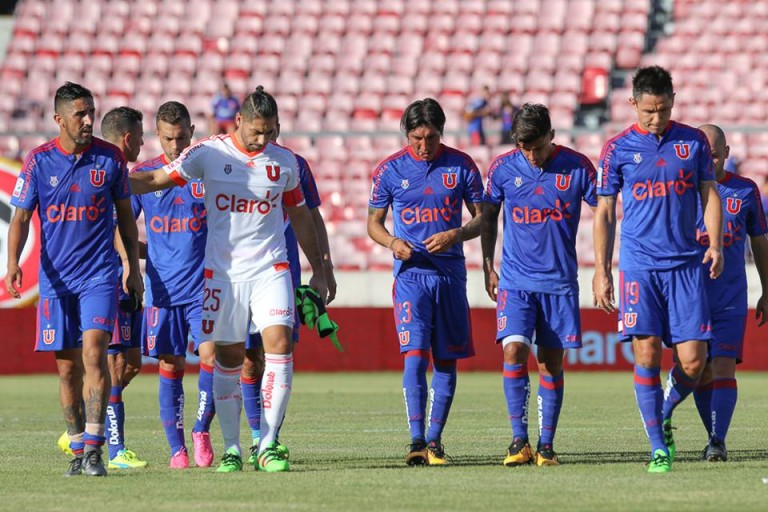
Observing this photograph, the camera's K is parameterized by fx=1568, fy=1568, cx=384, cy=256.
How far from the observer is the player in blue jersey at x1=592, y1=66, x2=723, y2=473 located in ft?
30.2

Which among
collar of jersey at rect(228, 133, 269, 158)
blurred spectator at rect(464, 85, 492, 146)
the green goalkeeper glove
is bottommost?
the green goalkeeper glove

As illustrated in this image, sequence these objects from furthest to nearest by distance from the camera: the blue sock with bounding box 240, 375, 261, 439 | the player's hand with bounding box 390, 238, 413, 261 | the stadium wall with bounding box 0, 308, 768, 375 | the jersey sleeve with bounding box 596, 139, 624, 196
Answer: the stadium wall with bounding box 0, 308, 768, 375
the blue sock with bounding box 240, 375, 261, 439
the player's hand with bounding box 390, 238, 413, 261
the jersey sleeve with bounding box 596, 139, 624, 196

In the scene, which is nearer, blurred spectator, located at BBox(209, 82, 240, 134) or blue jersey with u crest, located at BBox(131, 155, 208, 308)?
blue jersey with u crest, located at BBox(131, 155, 208, 308)

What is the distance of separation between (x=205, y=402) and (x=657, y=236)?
10.5 feet

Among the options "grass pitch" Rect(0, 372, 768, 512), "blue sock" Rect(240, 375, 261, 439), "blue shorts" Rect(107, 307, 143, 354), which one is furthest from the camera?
"blue sock" Rect(240, 375, 261, 439)

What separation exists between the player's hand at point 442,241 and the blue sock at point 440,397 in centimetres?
79

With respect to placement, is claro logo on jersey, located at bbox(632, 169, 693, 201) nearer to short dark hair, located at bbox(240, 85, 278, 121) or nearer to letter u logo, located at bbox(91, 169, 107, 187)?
short dark hair, located at bbox(240, 85, 278, 121)

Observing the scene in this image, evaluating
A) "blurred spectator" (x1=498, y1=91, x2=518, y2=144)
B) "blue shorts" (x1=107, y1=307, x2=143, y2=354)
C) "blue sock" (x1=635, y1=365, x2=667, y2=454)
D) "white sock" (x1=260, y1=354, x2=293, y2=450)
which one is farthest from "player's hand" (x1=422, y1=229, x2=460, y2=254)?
"blurred spectator" (x1=498, y1=91, x2=518, y2=144)

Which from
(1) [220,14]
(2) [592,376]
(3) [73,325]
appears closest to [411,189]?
(3) [73,325]

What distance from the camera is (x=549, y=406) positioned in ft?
32.9

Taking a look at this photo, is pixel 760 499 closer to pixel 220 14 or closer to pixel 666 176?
pixel 666 176

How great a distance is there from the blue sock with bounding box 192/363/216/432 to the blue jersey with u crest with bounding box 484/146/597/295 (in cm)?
203

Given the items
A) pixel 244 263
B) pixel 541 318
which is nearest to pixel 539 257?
pixel 541 318

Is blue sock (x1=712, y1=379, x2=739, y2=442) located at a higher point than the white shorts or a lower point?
lower
